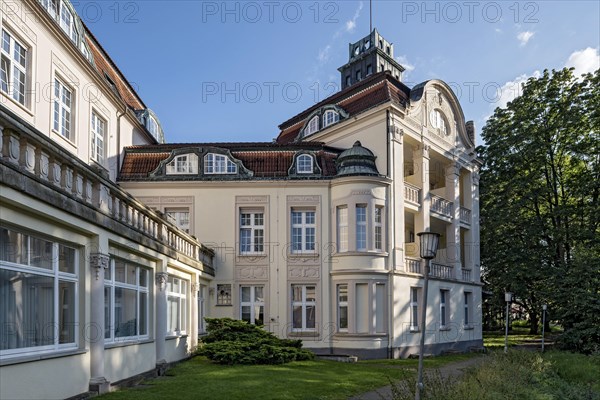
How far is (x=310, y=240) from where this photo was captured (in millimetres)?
25469

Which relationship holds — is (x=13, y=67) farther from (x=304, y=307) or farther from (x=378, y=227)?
(x=378, y=227)

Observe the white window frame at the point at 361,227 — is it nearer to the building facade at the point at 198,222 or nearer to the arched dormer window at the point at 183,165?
the building facade at the point at 198,222

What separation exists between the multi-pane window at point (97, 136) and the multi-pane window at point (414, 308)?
14201 millimetres

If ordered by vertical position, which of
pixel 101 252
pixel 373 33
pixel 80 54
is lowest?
pixel 101 252

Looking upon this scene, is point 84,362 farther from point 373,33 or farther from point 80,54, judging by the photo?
point 373,33

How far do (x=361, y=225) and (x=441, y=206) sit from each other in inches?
273

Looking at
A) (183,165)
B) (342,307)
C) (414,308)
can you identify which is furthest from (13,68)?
(414,308)

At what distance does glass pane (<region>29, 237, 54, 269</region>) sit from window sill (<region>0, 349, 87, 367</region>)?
1385 mm

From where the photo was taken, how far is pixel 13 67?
14789 mm

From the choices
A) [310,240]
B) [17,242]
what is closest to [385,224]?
[310,240]

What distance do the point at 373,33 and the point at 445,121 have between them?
1043cm

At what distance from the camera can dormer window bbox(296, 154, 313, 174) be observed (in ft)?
84.0

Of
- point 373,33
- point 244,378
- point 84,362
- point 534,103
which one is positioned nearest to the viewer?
point 84,362

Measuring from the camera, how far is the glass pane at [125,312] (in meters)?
13.0
